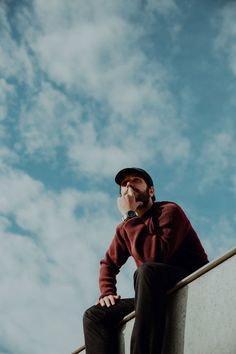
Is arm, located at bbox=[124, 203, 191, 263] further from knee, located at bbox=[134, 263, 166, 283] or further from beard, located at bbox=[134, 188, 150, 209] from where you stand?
beard, located at bbox=[134, 188, 150, 209]

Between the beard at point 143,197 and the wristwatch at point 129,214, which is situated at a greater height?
the beard at point 143,197

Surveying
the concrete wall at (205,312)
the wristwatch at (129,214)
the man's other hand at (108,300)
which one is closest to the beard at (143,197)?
the wristwatch at (129,214)

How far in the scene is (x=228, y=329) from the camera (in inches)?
122

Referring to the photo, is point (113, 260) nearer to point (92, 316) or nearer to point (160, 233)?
point (92, 316)

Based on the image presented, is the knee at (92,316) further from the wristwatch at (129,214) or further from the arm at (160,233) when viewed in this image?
the wristwatch at (129,214)

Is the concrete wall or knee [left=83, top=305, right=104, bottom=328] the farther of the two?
knee [left=83, top=305, right=104, bottom=328]

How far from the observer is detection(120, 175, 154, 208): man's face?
4.60 m

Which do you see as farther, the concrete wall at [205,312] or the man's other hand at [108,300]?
the man's other hand at [108,300]

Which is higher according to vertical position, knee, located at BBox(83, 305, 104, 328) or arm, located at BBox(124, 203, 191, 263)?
arm, located at BBox(124, 203, 191, 263)

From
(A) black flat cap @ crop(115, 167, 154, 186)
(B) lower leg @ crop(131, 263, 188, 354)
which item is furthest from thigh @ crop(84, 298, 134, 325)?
(A) black flat cap @ crop(115, 167, 154, 186)

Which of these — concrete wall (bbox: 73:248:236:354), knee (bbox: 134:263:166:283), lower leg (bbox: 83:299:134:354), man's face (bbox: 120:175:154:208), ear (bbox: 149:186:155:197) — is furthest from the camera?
ear (bbox: 149:186:155:197)

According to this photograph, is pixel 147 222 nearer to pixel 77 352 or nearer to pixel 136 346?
pixel 136 346

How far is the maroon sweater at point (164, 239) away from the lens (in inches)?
154

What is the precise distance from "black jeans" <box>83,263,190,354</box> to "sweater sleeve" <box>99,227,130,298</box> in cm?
32
